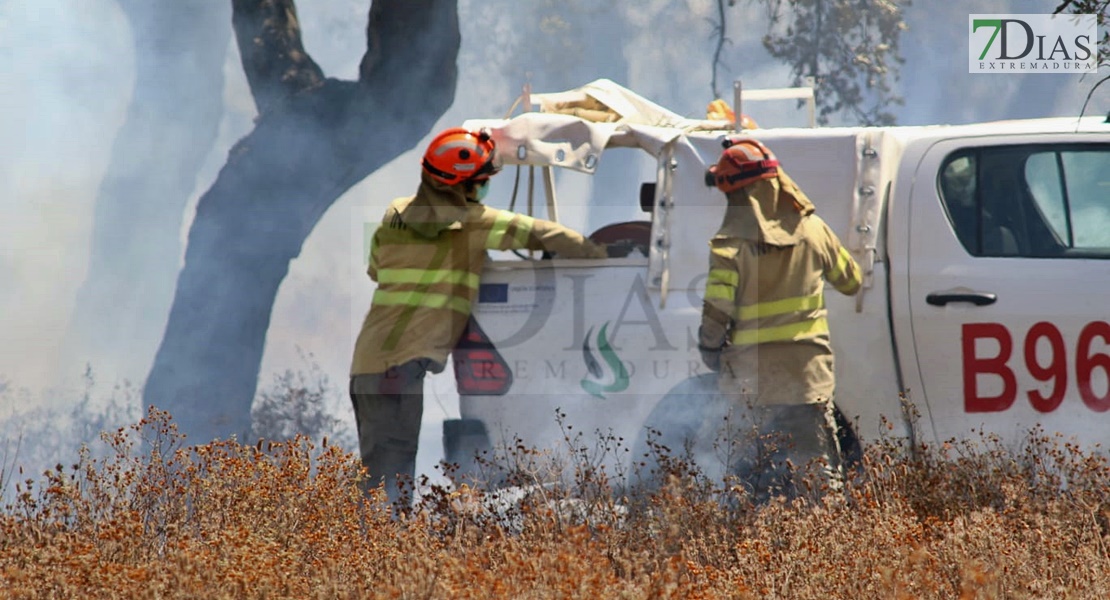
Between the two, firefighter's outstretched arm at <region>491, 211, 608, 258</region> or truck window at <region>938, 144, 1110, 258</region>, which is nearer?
truck window at <region>938, 144, 1110, 258</region>

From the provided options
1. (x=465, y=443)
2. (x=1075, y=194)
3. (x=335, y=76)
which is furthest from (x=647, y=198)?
(x=335, y=76)

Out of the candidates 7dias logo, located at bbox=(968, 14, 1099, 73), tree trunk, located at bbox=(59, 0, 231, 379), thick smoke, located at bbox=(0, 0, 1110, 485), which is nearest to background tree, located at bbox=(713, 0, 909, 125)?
thick smoke, located at bbox=(0, 0, 1110, 485)

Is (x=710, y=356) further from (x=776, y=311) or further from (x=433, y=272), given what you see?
(x=433, y=272)

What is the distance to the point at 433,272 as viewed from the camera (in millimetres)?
6184

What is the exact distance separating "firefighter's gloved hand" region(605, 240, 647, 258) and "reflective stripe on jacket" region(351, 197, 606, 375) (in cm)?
25

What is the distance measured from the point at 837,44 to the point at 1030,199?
23.6 ft

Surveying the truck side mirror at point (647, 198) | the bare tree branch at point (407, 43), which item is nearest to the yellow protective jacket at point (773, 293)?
the truck side mirror at point (647, 198)

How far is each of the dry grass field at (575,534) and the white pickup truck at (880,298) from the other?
26 centimetres

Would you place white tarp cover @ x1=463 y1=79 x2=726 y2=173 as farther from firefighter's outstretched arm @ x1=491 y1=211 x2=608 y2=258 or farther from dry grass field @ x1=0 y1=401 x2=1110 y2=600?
dry grass field @ x1=0 y1=401 x2=1110 y2=600

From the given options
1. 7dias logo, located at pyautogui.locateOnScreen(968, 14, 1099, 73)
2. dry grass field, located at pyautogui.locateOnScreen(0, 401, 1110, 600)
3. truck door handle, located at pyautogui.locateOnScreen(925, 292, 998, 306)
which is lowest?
dry grass field, located at pyautogui.locateOnScreen(0, 401, 1110, 600)

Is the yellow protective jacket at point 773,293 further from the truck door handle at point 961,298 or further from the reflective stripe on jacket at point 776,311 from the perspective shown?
the truck door handle at point 961,298

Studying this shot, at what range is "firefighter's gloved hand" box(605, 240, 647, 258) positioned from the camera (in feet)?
20.6

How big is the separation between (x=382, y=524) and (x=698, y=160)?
6.85ft

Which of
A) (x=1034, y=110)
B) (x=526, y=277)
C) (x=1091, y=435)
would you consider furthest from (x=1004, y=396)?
(x=1034, y=110)
